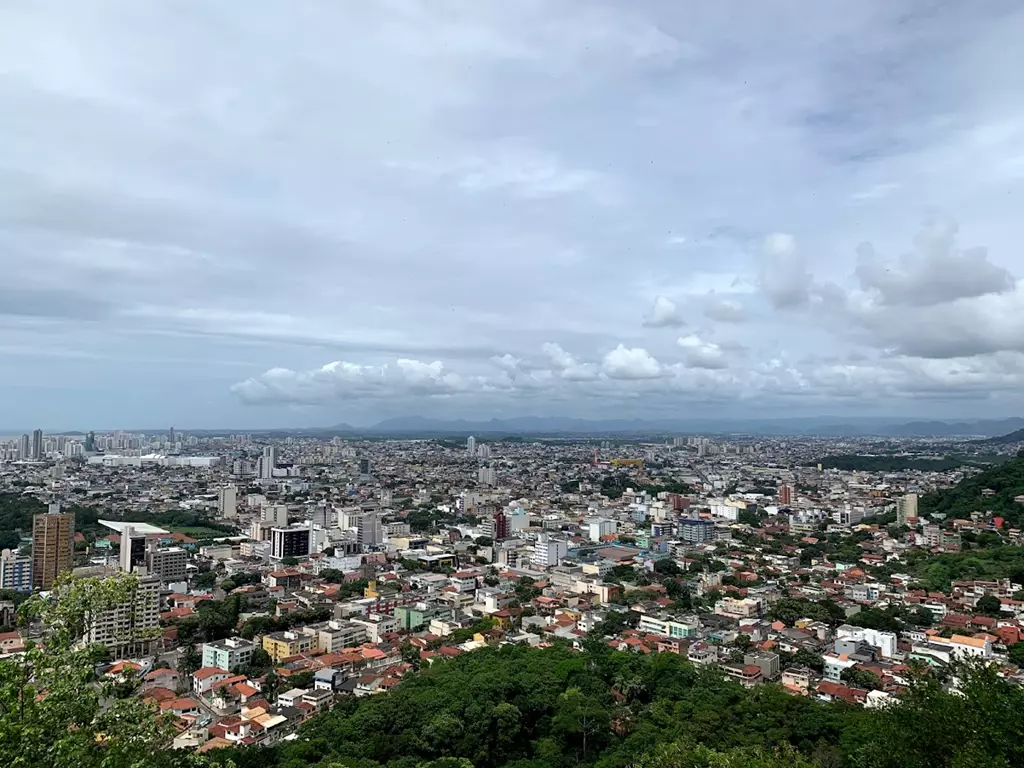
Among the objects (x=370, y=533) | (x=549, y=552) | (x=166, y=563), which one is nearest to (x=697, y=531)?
(x=549, y=552)

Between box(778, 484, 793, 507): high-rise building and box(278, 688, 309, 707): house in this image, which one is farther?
box(778, 484, 793, 507): high-rise building

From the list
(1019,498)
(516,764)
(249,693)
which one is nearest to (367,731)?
(516,764)

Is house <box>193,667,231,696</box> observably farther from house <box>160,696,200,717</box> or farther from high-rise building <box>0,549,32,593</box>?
high-rise building <box>0,549,32,593</box>

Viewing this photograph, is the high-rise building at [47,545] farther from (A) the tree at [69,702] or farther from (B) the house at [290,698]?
(A) the tree at [69,702]

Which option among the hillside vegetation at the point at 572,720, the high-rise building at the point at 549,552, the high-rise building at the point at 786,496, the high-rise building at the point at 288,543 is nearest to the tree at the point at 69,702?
the hillside vegetation at the point at 572,720

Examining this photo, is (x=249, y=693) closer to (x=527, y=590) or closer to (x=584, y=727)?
(x=584, y=727)

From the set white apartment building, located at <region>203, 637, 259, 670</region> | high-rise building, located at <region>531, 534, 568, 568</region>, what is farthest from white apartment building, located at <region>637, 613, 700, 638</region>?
white apartment building, located at <region>203, 637, 259, 670</region>
